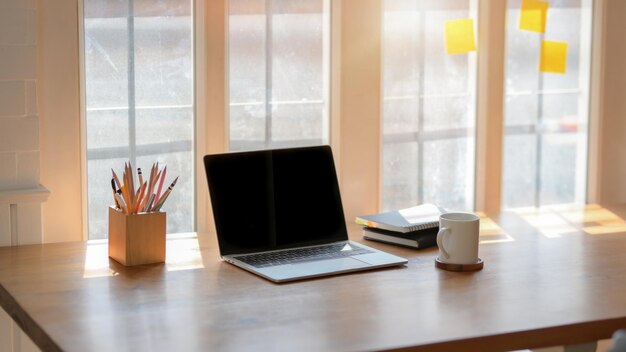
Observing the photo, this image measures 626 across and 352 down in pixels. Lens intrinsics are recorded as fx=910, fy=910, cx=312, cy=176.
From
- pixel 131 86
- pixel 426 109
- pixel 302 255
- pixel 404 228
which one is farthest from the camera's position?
pixel 426 109

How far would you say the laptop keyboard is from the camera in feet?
7.34

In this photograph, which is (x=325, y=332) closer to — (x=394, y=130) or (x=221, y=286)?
(x=221, y=286)

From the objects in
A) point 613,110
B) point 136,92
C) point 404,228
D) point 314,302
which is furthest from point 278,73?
point 613,110

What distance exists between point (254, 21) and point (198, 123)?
36cm

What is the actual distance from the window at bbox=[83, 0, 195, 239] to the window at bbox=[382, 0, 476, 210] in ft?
2.22

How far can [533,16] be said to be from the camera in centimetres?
313

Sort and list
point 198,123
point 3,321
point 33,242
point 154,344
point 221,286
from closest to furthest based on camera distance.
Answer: point 154,344 < point 221,286 < point 3,321 < point 33,242 < point 198,123

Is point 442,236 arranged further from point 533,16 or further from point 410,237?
point 533,16

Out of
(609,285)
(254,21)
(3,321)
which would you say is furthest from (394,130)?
(3,321)

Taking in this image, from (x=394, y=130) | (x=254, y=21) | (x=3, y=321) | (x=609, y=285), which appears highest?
(x=254, y=21)

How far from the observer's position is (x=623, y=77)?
3293mm

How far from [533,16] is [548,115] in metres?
0.36

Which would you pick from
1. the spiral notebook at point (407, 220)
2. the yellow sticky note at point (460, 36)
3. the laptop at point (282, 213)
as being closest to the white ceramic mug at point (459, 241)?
the laptop at point (282, 213)

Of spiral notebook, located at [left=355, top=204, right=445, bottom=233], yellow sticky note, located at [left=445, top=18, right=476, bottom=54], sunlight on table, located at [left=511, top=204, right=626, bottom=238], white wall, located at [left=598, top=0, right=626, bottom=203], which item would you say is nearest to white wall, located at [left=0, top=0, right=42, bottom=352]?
spiral notebook, located at [left=355, top=204, right=445, bottom=233]
